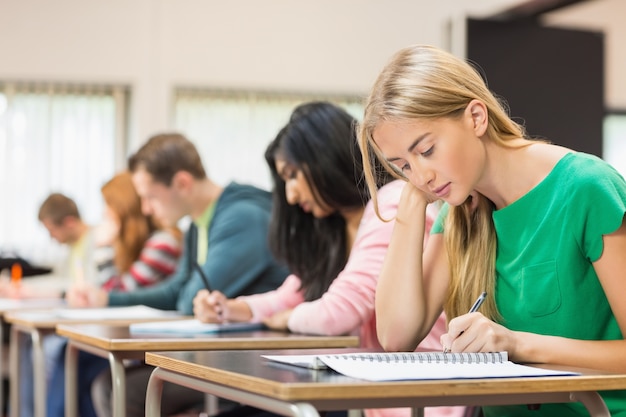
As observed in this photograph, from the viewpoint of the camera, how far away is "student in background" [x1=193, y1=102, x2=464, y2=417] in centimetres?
206

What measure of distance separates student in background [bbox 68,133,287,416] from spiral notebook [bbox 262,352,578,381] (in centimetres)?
155

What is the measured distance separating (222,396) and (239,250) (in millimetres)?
1688

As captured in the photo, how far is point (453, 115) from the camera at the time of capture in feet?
4.97

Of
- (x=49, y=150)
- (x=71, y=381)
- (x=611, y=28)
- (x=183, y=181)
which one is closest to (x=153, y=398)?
(x=71, y=381)

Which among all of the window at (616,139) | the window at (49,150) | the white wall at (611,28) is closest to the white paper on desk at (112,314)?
the window at (49,150)

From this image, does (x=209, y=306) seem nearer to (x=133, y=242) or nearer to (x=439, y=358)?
(x=439, y=358)

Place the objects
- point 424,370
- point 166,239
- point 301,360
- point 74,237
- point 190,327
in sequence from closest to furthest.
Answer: point 424,370 < point 301,360 < point 190,327 < point 166,239 < point 74,237

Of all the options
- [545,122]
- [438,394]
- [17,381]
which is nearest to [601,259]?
[438,394]

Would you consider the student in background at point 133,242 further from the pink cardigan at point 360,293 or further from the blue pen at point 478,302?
the blue pen at point 478,302

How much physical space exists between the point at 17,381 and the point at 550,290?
2230mm

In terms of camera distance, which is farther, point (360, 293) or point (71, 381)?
point (71, 381)

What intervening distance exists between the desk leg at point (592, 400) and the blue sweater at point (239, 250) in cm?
177

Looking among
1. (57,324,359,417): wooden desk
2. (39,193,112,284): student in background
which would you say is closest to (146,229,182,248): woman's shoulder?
(39,193,112,284): student in background

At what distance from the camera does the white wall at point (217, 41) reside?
6.13 metres
